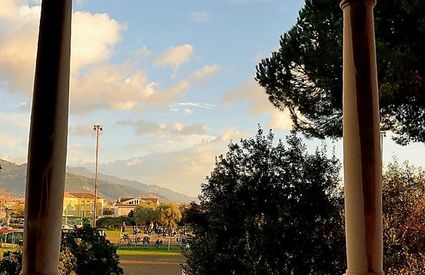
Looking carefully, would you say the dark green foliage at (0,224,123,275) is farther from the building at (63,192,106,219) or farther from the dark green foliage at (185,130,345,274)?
the dark green foliage at (185,130,345,274)

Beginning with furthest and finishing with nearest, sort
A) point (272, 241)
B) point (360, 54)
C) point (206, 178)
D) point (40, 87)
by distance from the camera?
point (206, 178) < point (272, 241) < point (360, 54) < point (40, 87)

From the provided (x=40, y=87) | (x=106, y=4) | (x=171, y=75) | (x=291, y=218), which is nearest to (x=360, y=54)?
(x=40, y=87)

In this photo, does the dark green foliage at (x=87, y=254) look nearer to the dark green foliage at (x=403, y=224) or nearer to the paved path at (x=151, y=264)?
the paved path at (x=151, y=264)

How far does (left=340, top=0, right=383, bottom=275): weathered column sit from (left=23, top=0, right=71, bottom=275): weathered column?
2.67 metres

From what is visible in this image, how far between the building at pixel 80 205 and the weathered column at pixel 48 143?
848cm

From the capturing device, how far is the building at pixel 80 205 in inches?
513

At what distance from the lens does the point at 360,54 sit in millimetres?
5215

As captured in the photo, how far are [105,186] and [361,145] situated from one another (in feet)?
39.0

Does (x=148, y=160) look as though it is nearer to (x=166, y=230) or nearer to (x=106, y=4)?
(x=166, y=230)

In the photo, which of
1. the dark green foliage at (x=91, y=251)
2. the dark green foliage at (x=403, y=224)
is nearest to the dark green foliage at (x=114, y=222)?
the dark green foliage at (x=91, y=251)

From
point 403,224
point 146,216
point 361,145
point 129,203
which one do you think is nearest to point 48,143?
point 361,145

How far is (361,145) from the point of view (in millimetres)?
5109

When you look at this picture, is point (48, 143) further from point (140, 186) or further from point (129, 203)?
point (140, 186)

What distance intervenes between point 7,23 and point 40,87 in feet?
25.5
